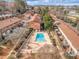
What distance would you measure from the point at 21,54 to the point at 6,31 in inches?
311

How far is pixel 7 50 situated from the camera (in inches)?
664

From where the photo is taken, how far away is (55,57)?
13594 mm

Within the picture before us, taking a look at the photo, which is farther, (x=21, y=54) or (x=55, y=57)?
(x=21, y=54)

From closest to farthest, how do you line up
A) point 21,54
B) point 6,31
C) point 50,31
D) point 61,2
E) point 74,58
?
point 74,58
point 21,54
point 6,31
point 50,31
point 61,2

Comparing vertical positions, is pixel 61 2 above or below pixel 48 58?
below

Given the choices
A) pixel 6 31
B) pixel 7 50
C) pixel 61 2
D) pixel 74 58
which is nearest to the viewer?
pixel 74 58

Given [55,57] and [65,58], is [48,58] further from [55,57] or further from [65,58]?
[65,58]

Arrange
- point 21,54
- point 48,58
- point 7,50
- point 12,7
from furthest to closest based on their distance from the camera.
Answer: point 12,7
point 7,50
point 21,54
point 48,58

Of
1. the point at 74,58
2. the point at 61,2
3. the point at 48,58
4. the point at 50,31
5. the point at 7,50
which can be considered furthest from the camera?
the point at 61,2

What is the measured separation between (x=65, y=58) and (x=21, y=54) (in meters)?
3.25

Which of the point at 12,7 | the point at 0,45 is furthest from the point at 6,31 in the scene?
the point at 12,7

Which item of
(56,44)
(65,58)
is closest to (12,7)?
(56,44)

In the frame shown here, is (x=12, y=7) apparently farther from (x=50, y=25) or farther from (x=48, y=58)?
(x=48, y=58)

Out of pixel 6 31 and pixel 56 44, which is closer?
pixel 56 44
